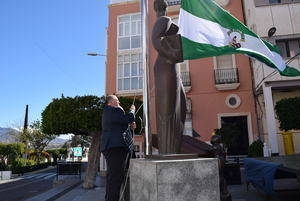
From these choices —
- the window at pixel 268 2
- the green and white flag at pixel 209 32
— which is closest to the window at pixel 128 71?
the window at pixel 268 2

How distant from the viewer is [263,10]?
11836mm

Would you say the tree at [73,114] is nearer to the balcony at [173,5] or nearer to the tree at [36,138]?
the balcony at [173,5]

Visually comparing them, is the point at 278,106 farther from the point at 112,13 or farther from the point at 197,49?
the point at 112,13

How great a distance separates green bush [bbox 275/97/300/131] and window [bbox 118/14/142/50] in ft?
33.7

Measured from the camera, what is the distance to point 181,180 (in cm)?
212

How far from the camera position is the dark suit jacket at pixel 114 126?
10.4 ft

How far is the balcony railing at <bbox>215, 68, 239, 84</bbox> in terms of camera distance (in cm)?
1430

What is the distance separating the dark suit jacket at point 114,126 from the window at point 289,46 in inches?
452

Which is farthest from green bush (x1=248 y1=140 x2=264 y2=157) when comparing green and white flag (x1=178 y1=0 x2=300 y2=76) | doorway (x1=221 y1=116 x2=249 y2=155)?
green and white flag (x1=178 y1=0 x2=300 y2=76)

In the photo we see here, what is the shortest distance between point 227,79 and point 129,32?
769cm

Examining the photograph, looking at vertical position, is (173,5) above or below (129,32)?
above

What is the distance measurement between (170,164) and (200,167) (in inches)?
12.0

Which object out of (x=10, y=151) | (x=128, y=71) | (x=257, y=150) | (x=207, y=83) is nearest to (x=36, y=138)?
(x=10, y=151)

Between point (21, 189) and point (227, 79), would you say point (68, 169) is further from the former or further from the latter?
point (227, 79)
